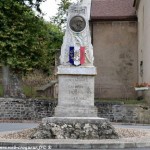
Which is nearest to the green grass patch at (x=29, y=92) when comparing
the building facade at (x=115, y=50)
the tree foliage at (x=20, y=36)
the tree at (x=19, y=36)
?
the tree at (x=19, y=36)

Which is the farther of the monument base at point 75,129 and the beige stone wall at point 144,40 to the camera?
the beige stone wall at point 144,40

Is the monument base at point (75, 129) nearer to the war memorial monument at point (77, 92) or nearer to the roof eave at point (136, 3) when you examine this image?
the war memorial monument at point (77, 92)

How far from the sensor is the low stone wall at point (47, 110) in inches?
1120

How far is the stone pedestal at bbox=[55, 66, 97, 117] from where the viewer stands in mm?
16781

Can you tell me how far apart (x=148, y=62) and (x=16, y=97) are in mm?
8866

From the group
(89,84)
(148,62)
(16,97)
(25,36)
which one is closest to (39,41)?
(25,36)

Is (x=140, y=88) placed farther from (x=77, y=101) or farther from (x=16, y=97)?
(x=77, y=101)

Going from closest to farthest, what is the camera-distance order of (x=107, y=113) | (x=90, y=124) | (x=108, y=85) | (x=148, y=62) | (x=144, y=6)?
1. (x=90, y=124)
2. (x=107, y=113)
3. (x=148, y=62)
4. (x=144, y=6)
5. (x=108, y=85)

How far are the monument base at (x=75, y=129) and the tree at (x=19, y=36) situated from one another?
52.9 feet

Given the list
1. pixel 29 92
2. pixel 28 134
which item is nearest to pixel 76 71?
pixel 28 134

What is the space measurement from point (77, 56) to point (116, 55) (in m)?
21.4

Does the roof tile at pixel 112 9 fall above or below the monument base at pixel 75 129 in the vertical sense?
above

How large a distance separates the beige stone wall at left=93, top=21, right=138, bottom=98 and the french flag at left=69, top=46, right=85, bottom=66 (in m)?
20.7

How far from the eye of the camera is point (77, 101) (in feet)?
55.2
